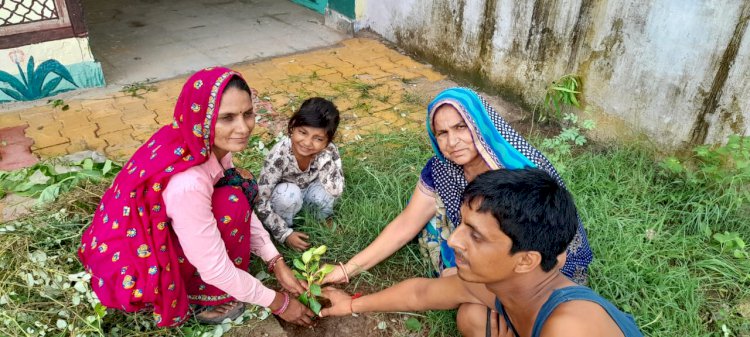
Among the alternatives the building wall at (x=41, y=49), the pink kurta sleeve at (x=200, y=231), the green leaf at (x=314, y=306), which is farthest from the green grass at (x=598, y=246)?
the building wall at (x=41, y=49)

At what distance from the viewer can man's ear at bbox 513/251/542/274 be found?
1595 mm

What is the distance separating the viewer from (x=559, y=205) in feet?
5.25

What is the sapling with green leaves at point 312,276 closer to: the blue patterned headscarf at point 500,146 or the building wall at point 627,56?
the blue patterned headscarf at point 500,146

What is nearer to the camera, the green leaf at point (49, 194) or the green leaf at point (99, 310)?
the green leaf at point (99, 310)

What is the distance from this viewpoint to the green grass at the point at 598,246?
2.14 m

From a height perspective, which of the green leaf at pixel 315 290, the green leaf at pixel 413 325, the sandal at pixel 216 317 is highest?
the green leaf at pixel 315 290

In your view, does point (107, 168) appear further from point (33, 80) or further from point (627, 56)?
point (627, 56)

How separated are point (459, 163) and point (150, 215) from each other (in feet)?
3.89

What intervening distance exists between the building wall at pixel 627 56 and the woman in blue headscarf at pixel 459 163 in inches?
68.8

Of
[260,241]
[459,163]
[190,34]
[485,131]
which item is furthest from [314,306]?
[190,34]

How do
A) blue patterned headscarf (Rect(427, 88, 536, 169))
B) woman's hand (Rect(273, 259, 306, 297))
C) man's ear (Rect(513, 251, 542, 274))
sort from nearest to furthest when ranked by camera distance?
man's ear (Rect(513, 251, 542, 274)) → blue patterned headscarf (Rect(427, 88, 536, 169)) → woman's hand (Rect(273, 259, 306, 297))

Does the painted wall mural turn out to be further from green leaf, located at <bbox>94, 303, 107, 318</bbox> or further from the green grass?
green leaf, located at <bbox>94, 303, 107, 318</bbox>

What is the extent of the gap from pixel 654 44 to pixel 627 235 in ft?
4.52

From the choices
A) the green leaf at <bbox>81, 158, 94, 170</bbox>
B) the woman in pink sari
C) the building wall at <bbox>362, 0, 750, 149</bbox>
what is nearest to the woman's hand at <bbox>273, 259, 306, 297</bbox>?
the woman in pink sari
